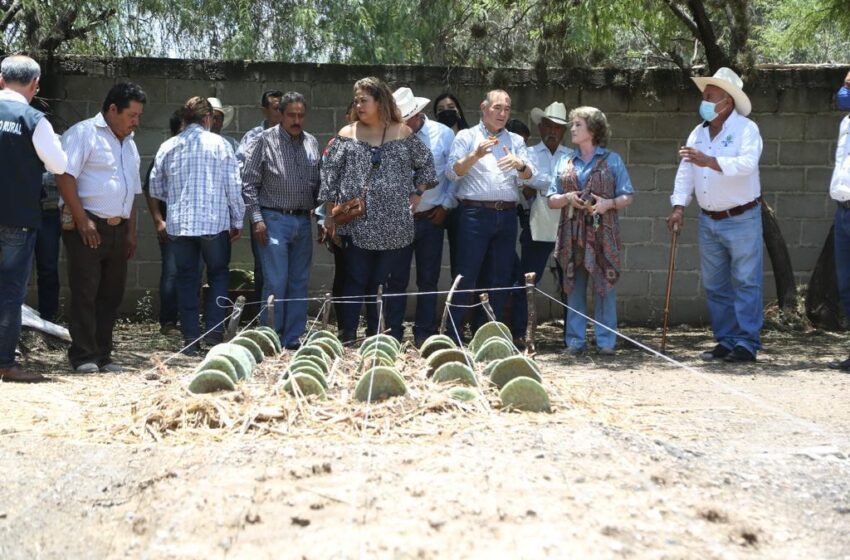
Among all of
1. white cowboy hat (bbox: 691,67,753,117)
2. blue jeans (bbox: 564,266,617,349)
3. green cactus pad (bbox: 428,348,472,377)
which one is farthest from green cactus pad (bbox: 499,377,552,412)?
white cowboy hat (bbox: 691,67,753,117)

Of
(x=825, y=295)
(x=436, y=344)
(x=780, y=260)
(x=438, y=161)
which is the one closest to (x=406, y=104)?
(x=438, y=161)

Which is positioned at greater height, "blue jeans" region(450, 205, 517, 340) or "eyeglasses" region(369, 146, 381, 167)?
"eyeglasses" region(369, 146, 381, 167)

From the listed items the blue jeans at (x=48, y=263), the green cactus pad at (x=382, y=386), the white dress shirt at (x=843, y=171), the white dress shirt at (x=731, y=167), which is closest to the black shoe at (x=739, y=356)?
the white dress shirt at (x=731, y=167)

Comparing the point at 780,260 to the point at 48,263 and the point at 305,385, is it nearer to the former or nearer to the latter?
the point at 305,385

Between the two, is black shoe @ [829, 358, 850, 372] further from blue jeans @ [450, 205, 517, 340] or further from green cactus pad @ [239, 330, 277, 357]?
green cactus pad @ [239, 330, 277, 357]

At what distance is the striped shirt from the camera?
792 centimetres

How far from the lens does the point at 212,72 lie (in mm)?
9836

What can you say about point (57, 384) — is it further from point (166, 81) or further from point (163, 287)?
point (166, 81)

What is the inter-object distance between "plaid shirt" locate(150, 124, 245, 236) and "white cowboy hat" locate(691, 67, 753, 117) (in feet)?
11.0

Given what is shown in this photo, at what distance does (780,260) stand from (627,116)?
1806 mm

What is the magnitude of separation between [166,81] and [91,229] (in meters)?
Result: 3.25

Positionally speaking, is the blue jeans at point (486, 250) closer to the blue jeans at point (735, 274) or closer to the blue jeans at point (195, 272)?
the blue jeans at point (735, 274)

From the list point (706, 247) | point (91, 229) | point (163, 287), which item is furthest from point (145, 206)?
point (706, 247)

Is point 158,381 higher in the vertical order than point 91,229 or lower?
lower
